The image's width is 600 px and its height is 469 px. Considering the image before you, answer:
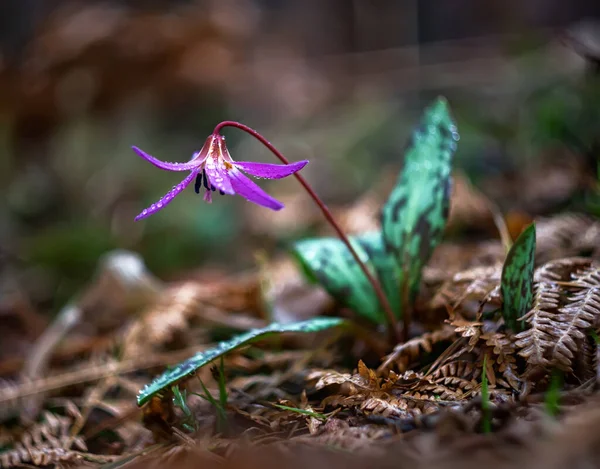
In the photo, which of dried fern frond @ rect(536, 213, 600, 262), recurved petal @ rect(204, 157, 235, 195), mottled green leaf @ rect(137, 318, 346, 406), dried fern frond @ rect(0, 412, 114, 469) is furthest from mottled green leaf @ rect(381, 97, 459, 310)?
dried fern frond @ rect(0, 412, 114, 469)

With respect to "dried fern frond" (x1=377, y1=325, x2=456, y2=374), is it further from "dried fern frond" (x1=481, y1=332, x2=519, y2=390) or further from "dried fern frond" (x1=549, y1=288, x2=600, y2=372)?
"dried fern frond" (x1=549, y1=288, x2=600, y2=372)

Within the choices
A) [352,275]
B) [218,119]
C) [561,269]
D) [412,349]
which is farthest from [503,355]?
[218,119]

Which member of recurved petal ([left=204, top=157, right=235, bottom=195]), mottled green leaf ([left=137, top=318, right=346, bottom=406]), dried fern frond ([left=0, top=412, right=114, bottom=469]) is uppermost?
recurved petal ([left=204, top=157, right=235, bottom=195])

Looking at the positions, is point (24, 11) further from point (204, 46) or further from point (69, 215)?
point (69, 215)

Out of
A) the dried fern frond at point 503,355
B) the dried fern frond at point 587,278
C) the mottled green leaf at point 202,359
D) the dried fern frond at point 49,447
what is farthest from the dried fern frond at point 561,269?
the dried fern frond at point 49,447

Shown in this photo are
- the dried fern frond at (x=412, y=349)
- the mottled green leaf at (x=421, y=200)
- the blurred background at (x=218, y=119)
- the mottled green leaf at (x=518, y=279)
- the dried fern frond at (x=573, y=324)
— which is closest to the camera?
the dried fern frond at (x=573, y=324)

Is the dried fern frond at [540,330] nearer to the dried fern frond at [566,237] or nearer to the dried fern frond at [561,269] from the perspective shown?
the dried fern frond at [561,269]

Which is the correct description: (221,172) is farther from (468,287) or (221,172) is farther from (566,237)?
(566,237)

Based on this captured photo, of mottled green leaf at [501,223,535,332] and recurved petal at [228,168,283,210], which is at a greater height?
recurved petal at [228,168,283,210]
